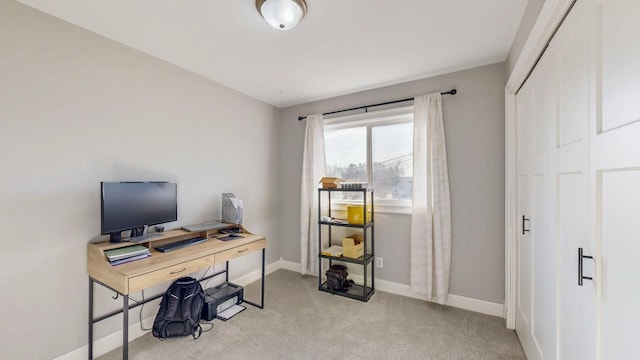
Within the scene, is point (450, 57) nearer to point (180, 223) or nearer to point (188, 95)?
point (188, 95)

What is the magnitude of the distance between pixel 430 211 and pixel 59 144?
10.3ft

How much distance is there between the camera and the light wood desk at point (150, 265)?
63.4 inches

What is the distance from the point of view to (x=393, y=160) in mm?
3059

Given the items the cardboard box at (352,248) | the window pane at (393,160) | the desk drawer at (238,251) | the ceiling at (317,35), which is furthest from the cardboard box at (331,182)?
the ceiling at (317,35)

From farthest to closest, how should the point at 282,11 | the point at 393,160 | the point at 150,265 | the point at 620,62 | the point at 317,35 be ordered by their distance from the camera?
the point at 393,160 → the point at 317,35 → the point at 150,265 → the point at 282,11 → the point at 620,62

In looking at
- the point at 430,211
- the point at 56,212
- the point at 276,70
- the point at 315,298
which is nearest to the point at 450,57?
the point at 430,211

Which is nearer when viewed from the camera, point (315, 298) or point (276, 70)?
point (276, 70)

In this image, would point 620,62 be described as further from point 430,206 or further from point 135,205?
point 135,205

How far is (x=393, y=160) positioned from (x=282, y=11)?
2.01m

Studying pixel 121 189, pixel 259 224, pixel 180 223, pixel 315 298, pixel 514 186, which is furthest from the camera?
pixel 259 224

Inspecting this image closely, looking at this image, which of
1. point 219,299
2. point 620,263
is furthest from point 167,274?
point 620,263

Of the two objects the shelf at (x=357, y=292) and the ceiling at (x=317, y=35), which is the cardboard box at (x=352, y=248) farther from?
the ceiling at (x=317, y=35)

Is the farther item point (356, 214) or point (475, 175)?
point (356, 214)

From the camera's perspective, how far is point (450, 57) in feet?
7.65
